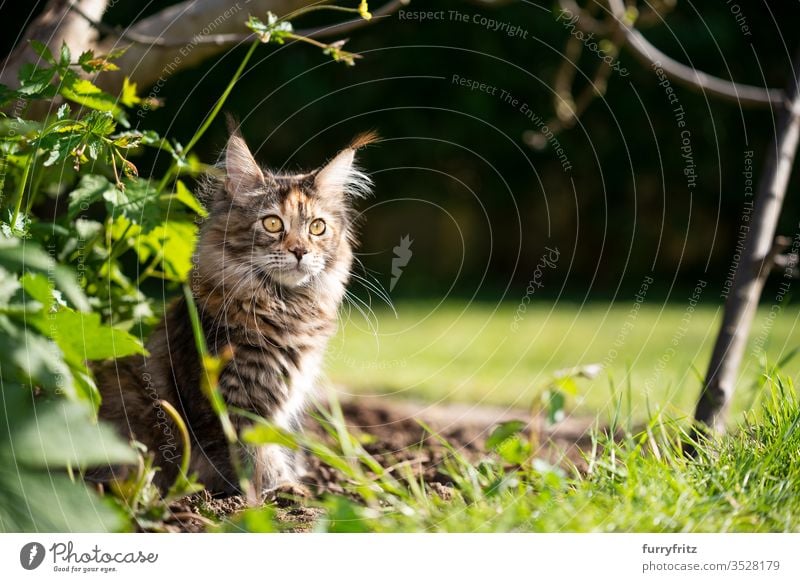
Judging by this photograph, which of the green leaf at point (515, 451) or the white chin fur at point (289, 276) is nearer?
the green leaf at point (515, 451)

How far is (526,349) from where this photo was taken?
5.45 m

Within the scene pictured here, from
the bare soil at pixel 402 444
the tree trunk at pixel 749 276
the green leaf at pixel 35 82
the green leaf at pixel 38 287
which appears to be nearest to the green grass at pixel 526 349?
the bare soil at pixel 402 444

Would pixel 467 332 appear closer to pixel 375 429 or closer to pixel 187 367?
pixel 375 429

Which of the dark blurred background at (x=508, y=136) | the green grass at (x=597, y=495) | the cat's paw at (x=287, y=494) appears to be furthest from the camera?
the dark blurred background at (x=508, y=136)

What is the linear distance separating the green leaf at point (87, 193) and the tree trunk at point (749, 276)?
1.82m

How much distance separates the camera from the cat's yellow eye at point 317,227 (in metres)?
2.49

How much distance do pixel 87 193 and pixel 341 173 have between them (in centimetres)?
74

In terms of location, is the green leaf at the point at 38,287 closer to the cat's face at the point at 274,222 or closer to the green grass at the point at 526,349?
the cat's face at the point at 274,222

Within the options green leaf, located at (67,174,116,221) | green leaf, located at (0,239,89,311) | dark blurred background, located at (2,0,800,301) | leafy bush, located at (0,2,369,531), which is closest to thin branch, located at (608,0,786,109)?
leafy bush, located at (0,2,369,531)

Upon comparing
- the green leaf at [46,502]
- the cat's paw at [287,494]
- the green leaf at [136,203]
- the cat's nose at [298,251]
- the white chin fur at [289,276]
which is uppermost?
the green leaf at [136,203]

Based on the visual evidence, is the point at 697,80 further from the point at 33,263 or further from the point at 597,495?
the point at 33,263

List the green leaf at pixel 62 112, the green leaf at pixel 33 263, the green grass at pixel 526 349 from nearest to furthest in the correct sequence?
the green leaf at pixel 33 263, the green leaf at pixel 62 112, the green grass at pixel 526 349
